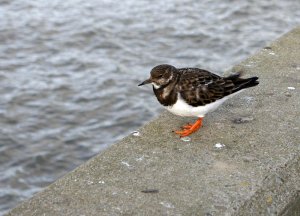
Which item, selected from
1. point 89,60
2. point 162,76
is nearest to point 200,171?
point 162,76

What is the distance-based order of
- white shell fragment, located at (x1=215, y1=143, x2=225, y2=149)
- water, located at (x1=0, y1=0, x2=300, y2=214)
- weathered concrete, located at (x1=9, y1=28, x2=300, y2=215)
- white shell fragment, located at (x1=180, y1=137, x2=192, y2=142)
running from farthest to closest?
water, located at (x1=0, y1=0, x2=300, y2=214)
white shell fragment, located at (x1=180, y1=137, x2=192, y2=142)
white shell fragment, located at (x1=215, y1=143, x2=225, y2=149)
weathered concrete, located at (x1=9, y1=28, x2=300, y2=215)

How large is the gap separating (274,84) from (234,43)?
16.0ft

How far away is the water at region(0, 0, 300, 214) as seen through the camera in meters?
7.52

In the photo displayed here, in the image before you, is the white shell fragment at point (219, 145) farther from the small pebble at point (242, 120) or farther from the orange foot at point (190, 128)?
the small pebble at point (242, 120)

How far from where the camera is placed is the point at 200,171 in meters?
3.93

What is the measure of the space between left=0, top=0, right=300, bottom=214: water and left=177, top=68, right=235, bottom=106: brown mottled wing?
2927mm

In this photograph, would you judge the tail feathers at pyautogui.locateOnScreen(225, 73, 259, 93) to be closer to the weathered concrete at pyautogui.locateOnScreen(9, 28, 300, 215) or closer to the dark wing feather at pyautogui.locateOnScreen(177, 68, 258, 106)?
the dark wing feather at pyautogui.locateOnScreen(177, 68, 258, 106)

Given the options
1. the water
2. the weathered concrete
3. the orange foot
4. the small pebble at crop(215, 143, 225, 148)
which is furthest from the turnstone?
the water

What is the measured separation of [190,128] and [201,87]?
311 mm

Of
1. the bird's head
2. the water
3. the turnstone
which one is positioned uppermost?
the bird's head

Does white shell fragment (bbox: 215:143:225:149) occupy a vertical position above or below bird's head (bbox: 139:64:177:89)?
below

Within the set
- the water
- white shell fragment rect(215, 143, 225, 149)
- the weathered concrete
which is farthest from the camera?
the water

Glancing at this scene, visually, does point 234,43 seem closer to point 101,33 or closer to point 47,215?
point 101,33

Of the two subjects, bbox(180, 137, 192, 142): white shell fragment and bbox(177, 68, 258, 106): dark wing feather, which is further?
bbox(177, 68, 258, 106): dark wing feather
